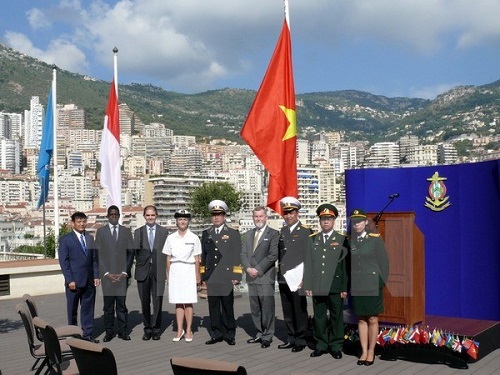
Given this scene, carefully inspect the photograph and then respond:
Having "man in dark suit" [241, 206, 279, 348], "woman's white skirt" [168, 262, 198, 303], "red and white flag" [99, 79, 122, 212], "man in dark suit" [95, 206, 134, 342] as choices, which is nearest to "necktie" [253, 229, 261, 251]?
"man in dark suit" [241, 206, 279, 348]

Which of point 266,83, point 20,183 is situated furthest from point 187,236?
point 20,183

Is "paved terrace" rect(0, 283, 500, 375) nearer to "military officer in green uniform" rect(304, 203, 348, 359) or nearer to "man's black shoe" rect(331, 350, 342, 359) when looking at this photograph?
"man's black shoe" rect(331, 350, 342, 359)

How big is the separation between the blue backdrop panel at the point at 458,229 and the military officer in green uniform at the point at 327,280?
1412 mm

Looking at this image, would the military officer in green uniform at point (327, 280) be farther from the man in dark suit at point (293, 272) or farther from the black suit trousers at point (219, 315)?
the black suit trousers at point (219, 315)

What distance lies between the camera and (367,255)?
611 cm

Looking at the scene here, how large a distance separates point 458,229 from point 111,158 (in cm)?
675

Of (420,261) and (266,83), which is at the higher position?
(266,83)

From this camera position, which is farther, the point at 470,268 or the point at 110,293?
the point at 110,293

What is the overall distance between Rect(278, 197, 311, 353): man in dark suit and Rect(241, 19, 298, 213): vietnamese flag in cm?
33

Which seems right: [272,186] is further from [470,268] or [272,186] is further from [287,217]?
[470,268]

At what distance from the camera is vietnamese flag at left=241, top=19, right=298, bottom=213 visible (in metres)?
7.29

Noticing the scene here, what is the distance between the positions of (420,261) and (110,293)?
3.68 metres

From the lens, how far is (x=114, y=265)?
7.73 metres

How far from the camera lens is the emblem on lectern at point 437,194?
283 inches
